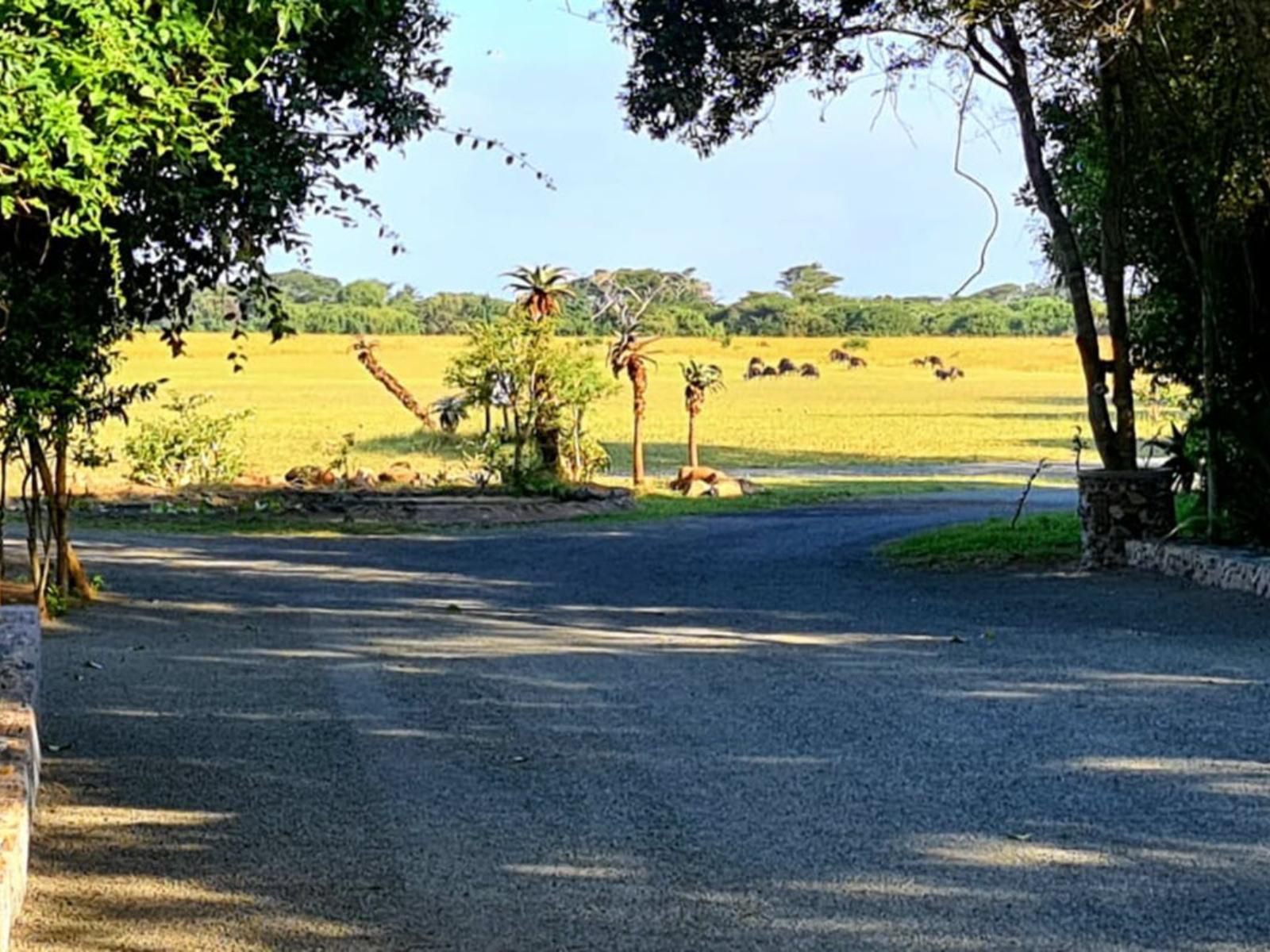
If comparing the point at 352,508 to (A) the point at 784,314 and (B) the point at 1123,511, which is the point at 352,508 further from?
(A) the point at 784,314

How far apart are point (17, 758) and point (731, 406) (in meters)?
61.3

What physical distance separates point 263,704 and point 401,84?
13.4ft

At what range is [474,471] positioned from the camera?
31.8 m

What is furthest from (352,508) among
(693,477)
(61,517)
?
(61,517)

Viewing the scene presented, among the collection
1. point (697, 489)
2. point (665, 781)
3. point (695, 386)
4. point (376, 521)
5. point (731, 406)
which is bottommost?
point (665, 781)

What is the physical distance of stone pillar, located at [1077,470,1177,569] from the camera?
16531 mm

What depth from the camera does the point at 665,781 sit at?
704 centimetres

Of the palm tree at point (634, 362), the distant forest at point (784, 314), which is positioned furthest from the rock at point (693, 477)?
the distant forest at point (784, 314)

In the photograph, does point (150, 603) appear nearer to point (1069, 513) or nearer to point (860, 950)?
point (860, 950)

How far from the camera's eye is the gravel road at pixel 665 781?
5133 mm

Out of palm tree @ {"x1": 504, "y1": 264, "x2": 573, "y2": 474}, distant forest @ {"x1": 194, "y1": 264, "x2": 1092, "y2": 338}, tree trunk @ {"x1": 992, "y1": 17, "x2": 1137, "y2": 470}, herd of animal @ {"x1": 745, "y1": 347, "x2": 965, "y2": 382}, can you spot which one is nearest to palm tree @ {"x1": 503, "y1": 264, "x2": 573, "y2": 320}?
palm tree @ {"x1": 504, "y1": 264, "x2": 573, "y2": 474}

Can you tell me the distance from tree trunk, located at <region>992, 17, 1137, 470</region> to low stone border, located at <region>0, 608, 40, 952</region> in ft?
36.1

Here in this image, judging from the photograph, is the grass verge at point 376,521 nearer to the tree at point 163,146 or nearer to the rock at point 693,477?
the rock at point 693,477

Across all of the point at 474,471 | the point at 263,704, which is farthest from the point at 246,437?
the point at 263,704
